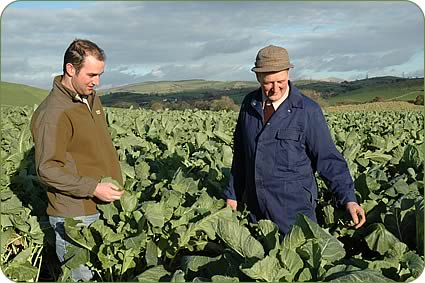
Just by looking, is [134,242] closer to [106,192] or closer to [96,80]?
[106,192]

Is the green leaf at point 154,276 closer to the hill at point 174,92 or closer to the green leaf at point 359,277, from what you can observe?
the green leaf at point 359,277

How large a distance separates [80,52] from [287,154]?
142 centimetres

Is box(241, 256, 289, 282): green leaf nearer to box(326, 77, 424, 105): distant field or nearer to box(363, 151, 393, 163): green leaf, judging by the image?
box(363, 151, 393, 163): green leaf

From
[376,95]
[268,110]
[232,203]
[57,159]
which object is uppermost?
[268,110]

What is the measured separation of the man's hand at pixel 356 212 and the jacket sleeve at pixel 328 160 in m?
0.03

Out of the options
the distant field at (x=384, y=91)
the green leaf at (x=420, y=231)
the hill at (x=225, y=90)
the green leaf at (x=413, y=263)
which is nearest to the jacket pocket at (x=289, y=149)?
the green leaf at (x=420, y=231)

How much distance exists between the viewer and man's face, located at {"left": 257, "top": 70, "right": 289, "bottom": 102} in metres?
3.39

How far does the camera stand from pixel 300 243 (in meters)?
2.94

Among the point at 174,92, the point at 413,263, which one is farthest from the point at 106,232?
the point at 174,92

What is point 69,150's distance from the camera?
11.9 ft

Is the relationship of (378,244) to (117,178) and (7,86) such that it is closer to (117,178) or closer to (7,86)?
(117,178)

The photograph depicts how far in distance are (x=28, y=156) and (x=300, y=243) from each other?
3.89 metres

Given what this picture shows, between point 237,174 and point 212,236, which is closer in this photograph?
point 212,236

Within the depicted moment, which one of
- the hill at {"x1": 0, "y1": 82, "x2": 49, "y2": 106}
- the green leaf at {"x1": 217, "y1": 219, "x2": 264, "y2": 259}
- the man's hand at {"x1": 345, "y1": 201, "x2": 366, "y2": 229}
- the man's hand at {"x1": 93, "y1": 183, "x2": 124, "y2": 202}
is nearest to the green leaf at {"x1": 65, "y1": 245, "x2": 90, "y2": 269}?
the man's hand at {"x1": 93, "y1": 183, "x2": 124, "y2": 202}
